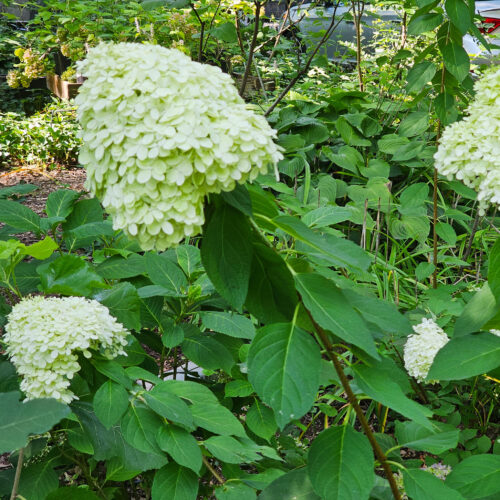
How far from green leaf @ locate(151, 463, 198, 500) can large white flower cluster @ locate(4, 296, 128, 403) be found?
257 mm

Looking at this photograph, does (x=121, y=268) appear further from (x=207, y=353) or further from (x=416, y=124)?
(x=416, y=124)

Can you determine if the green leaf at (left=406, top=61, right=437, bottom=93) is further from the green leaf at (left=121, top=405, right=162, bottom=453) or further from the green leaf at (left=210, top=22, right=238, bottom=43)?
the green leaf at (left=121, top=405, right=162, bottom=453)

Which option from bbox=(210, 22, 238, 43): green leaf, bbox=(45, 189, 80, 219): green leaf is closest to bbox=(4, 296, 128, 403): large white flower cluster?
bbox=(45, 189, 80, 219): green leaf

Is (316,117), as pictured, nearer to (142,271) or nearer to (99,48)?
(142,271)

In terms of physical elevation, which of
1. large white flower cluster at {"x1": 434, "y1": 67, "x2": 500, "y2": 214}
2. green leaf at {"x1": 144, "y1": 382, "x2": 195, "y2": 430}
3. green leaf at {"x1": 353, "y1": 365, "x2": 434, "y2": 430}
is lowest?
green leaf at {"x1": 144, "y1": 382, "x2": 195, "y2": 430}

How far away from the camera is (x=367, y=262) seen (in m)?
0.80

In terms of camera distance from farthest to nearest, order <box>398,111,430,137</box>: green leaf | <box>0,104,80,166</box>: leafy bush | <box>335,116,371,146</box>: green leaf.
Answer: <box>0,104,80,166</box>: leafy bush → <box>335,116,371,146</box>: green leaf → <box>398,111,430,137</box>: green leaf

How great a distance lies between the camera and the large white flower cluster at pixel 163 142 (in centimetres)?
68

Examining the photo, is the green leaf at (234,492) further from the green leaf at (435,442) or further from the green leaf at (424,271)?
the green leaf at (424,271)

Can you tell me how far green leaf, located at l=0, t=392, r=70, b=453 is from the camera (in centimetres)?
63

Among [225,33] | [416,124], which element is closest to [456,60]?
[416,124]

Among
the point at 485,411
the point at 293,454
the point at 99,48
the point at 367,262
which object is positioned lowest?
the point at 485,411

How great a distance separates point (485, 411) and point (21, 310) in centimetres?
169

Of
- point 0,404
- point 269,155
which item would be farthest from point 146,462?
point 269,155
